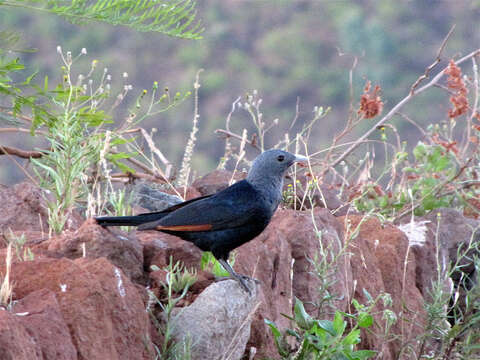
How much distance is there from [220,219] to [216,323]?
0.73 meters

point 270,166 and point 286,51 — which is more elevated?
point 270,166

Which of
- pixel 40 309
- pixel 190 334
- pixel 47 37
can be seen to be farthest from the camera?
pixel 47 37

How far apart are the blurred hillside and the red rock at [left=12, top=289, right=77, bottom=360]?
19452 millimetres

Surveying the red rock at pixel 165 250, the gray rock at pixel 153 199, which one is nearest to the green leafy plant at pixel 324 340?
the red rock at pixel 165 250

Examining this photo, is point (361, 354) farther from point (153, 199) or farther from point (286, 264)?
point (153, 199)

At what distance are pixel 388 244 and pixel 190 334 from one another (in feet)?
7.23

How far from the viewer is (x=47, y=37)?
2280 cm

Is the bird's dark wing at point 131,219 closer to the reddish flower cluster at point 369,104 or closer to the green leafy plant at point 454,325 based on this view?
the green leafy plant at point 454,325

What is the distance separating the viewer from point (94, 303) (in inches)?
124

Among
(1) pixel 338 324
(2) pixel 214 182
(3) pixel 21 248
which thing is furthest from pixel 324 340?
(2) pixel 214 182

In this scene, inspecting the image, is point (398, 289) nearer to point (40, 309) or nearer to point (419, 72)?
point (40, 309)

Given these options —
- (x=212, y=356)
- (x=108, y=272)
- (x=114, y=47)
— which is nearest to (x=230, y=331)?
(x=212, y=356)

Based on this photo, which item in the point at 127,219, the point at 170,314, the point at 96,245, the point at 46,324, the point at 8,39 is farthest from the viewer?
the point at 8,39

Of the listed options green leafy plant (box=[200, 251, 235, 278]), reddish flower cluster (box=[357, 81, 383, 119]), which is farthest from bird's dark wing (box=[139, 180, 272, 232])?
reddish flower cluster (box=[357, 81, 383, 119])
